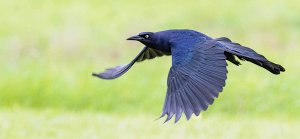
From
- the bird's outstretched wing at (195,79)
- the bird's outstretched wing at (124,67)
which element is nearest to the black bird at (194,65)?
the bird's outstretched wing at (195,79)

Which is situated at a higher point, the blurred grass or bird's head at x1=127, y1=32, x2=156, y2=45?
bird's head at x1=127, y1=32, x2=156, y2=45

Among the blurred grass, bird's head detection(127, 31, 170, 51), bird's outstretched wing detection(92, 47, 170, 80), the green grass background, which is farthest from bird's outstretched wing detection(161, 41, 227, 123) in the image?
the green grass background

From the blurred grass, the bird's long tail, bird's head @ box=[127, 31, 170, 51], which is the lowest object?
the blurred grass

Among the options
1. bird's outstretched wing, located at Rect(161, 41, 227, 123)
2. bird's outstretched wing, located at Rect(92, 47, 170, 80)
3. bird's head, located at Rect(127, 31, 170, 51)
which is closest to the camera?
bird's outstretched wing, located at Rect(161, 41, 227, 123)

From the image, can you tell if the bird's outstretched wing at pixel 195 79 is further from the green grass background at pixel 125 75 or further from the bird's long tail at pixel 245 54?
the green grass background at pixel 125 75

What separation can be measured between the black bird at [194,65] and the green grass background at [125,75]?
39.2 inches

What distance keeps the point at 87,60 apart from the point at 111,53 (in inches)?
50.1

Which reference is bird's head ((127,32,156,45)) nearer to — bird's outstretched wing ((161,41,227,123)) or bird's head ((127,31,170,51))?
bird's head ((127,31,170,51))

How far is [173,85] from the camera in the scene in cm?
683

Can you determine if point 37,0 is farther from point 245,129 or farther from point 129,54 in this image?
point 245,129

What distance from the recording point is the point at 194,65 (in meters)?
7.02

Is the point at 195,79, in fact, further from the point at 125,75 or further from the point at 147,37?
the point at 125,75

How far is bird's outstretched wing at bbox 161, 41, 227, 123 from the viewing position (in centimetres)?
648

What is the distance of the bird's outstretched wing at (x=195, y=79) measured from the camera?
21.3 ft
